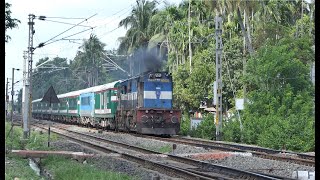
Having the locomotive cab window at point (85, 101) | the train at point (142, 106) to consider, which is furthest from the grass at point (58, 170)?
the locomotive cab window at point (85, 101)

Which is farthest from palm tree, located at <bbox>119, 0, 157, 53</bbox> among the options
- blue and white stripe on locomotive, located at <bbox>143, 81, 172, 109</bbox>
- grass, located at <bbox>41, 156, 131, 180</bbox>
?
grass, located at <bbox>41, 156, 131, 180</bbox>

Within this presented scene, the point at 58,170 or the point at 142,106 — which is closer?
the point at 58,170

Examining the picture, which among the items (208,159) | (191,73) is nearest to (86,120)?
(191,73)

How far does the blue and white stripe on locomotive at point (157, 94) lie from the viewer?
1130 inches

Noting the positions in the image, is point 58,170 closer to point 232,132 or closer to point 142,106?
point 142,106

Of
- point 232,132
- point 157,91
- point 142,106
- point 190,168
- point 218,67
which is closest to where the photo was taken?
point 190,168

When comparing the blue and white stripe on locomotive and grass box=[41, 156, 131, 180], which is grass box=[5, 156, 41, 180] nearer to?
grass box=[41, 156, 131, 180]

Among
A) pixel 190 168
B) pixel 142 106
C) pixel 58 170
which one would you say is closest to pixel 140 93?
pixel 142 106

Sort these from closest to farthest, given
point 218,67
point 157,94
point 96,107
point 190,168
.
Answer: point 190,168 → point 218,67 → point 157,94 → point 96,107

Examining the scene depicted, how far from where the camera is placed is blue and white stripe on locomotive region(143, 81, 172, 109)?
94.2ft

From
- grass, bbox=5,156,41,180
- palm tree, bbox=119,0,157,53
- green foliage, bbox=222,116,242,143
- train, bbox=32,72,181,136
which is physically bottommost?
grass, bbox=5,156,41,180

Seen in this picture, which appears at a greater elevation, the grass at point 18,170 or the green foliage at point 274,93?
the green foliage at point 274,93

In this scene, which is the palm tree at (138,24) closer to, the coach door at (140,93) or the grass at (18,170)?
the coach door at (140,93)

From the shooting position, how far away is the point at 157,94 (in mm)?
29172
